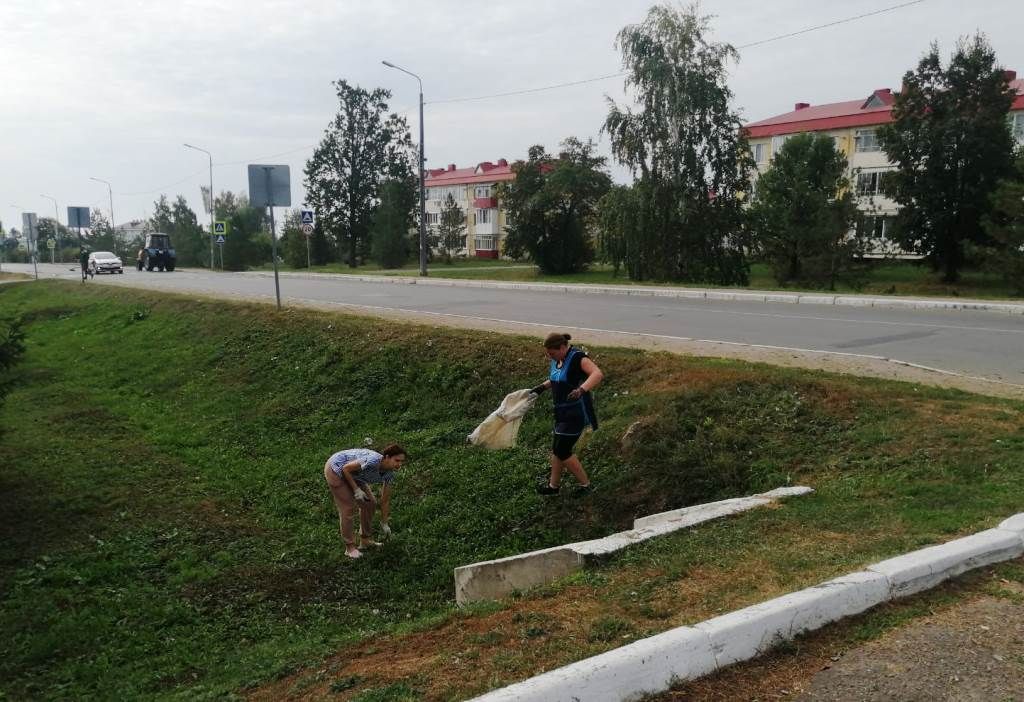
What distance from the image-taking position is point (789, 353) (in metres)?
10.3

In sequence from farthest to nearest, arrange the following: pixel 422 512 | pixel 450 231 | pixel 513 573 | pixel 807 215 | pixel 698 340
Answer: pixel 450 231 < pixel 807 215 < pixel 698 340 < pixel 422 512 < pixel 513 573

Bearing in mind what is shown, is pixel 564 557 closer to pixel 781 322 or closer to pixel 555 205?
pixel 781 322

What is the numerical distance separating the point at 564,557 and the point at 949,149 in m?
37.4

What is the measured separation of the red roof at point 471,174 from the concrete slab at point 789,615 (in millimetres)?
75349

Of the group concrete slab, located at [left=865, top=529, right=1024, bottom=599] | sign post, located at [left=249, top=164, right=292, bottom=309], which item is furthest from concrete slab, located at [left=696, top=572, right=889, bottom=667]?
sign post, located at [left=249, top=164, right=292, bottom=309]

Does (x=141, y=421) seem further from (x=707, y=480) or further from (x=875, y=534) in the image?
(x=875, y=534)

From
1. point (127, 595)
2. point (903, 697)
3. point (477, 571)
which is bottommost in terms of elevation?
point (127, 595)

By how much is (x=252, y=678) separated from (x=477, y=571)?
1.72 m

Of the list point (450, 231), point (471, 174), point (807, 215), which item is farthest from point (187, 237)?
point (807, 215)

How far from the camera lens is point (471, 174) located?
87.1 m

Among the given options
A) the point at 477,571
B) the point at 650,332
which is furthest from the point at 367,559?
the point at 650,332

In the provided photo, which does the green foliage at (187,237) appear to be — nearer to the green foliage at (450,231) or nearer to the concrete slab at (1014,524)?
the green foliage at (450,231)

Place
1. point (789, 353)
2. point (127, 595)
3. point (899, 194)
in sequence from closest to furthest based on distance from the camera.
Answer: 1. point (127, 595)
2. point (789, 353)
3. point (899, 194)

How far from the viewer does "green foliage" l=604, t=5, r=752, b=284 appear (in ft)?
99.4
